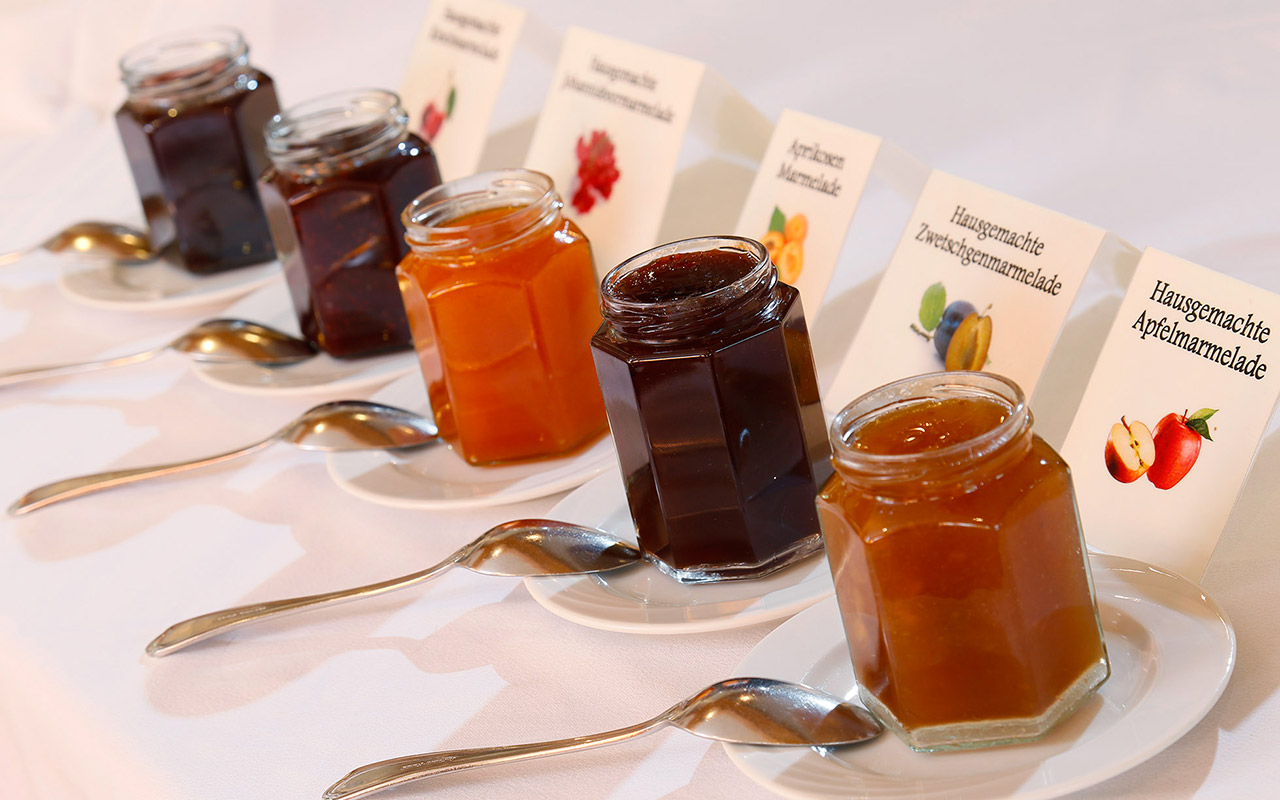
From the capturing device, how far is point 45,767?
109 centimetres

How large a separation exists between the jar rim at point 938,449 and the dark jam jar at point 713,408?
136 mm

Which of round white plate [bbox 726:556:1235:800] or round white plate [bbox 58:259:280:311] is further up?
round white plate [bbox 58:259:280:311]

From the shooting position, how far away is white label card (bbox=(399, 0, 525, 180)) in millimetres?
1604

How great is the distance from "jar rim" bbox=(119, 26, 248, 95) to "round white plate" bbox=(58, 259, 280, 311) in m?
0.25

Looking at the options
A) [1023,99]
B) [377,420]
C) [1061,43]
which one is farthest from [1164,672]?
[1061,43]

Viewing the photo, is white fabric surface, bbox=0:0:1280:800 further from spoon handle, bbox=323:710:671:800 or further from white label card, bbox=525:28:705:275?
white label card, bbox=525:28:705:275

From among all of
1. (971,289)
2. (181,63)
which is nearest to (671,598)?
(971,289)

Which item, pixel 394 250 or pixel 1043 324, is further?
pixel 394 250

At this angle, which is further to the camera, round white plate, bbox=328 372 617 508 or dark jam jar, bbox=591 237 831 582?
round white plate, bbox=328 372 617 508

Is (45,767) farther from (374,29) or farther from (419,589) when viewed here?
(374,29)

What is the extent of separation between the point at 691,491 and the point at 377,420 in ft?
1.40

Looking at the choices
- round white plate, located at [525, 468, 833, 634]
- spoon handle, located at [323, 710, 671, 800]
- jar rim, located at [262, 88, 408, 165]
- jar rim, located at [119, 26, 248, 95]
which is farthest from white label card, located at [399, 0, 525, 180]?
spoon handle, located at [323, 710, 671, 800]

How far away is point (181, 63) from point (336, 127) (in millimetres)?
400

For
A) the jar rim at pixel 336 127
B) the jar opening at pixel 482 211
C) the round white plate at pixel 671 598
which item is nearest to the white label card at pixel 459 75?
the jar rim at pixel 336 127
